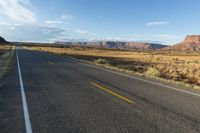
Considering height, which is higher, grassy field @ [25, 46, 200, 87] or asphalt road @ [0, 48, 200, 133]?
asphalt road @ [0, 48, 200, 133]

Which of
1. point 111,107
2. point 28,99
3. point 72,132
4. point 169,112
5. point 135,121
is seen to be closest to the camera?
point 72,132

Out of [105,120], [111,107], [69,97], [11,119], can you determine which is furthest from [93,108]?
[11,119]

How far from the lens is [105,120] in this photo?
573cm

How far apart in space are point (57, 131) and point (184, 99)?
5303mm

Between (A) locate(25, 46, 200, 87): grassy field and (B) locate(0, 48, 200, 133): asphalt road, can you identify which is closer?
(B) locate(0, 48, 200, 133): asphalt road

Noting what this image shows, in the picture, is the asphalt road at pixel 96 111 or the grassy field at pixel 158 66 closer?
the asphalt road at pixel 96 111

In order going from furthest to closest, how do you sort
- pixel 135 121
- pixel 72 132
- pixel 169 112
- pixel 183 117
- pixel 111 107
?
pixel 111 107, pixel 169 112, pixel 183 117, pixel 135 121, pixel 72 132

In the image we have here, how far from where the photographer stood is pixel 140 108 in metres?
6.93

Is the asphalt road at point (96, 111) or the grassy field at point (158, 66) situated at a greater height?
the asphalt road at point (96, 111)

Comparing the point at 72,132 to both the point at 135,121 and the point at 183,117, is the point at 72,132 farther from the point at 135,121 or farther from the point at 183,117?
the point at 183,117

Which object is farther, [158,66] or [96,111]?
[158,66]

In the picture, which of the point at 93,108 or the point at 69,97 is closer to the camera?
the point at 93,108

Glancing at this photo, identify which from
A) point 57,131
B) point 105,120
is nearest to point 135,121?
point 105,120

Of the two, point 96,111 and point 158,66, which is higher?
point 96,111
